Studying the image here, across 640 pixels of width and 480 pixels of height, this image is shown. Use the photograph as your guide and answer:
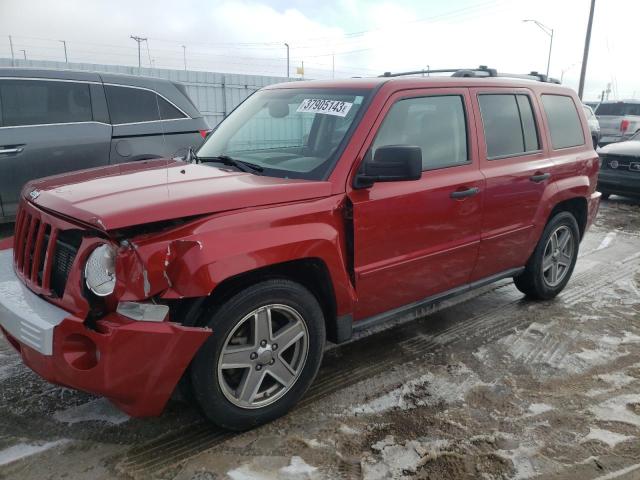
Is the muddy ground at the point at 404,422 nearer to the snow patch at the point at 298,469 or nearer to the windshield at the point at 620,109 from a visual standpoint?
the snow patch at the point at 298,469

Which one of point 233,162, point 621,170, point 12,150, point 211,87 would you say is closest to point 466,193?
point 233,162

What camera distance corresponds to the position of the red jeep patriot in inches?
89.7

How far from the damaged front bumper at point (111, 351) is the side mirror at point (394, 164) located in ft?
4.03

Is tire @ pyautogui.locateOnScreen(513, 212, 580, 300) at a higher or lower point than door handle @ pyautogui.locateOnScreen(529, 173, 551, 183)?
lower

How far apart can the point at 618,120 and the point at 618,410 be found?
672 inches

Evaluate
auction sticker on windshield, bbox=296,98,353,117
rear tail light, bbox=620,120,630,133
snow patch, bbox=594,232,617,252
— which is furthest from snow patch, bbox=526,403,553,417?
rear tail light, bbox=620,120,630,133

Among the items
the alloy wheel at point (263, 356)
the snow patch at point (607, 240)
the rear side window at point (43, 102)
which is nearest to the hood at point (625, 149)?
the snow patch at point (607, 240)

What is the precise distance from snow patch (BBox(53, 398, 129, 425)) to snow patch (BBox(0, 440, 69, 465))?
0.20 m

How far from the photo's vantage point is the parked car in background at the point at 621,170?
9383 millimetres

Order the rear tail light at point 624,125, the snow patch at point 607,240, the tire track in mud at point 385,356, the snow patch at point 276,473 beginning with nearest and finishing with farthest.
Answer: the snow patch at point 276,473
the tire track in mud at point 385,356
the snow patch at point 607,240
the rear tail light at point 624,125

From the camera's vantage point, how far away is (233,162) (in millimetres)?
3242

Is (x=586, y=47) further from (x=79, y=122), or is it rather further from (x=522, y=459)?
(x=522, y=459)

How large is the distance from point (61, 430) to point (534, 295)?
3.81 meters

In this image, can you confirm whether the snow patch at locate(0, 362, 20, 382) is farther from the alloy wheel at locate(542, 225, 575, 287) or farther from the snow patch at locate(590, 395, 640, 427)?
the alloy wheel at locate(542, 225, 575, 287)
